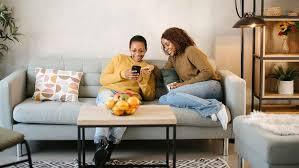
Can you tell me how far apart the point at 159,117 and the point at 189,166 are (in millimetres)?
700

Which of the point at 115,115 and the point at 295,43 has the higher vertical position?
the point at 295,43

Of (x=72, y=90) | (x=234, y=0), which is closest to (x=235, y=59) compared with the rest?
(x=234, y=0)

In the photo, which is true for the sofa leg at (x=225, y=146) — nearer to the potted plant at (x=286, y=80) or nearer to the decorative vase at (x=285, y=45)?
the potted plant at (x=286, y=80)

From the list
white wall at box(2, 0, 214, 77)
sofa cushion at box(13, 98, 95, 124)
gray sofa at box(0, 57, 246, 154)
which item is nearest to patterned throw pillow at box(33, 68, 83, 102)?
gray sofa at box(0, 57, 246, 154)

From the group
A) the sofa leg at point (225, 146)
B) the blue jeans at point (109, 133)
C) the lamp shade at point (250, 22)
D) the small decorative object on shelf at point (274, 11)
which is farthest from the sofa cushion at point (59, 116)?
the small decorative object on shelf at point (274, 11)

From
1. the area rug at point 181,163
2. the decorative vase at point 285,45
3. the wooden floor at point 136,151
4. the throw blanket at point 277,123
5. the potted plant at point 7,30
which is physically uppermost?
the potted plant at point 7,30

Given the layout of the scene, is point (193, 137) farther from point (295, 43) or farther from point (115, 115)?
point (295, 43)

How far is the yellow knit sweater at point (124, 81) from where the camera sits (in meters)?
4.03

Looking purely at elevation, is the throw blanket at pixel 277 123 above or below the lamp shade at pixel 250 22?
below

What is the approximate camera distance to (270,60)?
174 inches

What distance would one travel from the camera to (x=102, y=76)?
413cm

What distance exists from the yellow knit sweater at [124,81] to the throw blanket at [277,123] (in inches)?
43.0

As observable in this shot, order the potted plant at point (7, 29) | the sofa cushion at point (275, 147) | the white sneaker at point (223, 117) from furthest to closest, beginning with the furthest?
the potted plant at point (7, 29)
the white sneaker at point (223, 117)
the sofa cushion at point (275, 147)

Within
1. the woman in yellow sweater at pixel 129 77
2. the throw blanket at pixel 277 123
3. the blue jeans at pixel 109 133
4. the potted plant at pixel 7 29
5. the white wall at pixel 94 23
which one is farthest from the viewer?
the white wall at pixel 94 23
